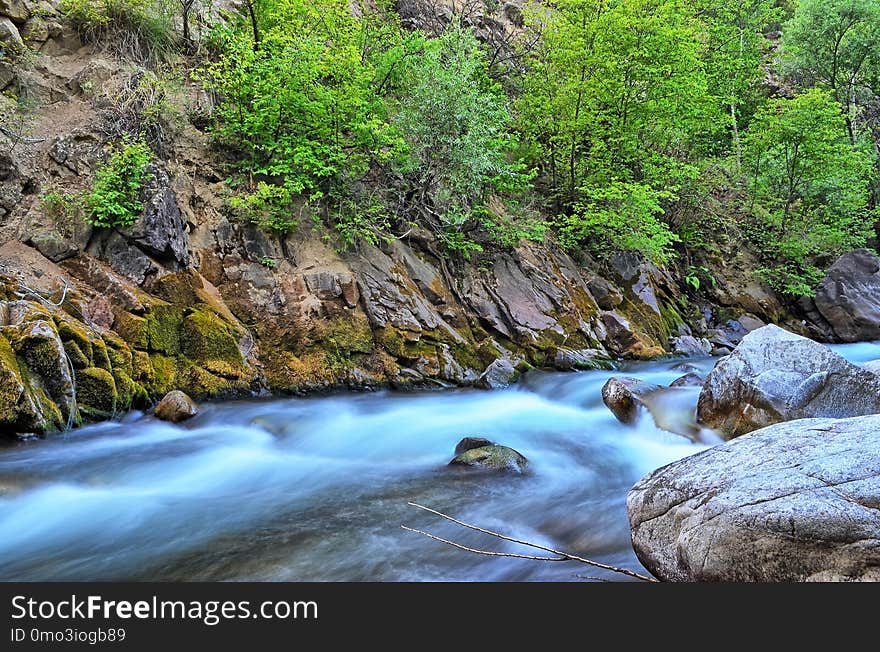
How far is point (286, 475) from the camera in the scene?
19.9 feet

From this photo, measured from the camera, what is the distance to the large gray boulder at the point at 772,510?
8.44 feet

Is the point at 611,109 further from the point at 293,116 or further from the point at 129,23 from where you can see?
the point at 129,23

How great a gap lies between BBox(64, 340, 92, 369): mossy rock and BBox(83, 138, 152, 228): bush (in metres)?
2.13

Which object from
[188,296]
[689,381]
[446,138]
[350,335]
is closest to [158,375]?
[188,296]

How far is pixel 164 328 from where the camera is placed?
7449 millimetres

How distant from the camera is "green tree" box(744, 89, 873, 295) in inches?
634

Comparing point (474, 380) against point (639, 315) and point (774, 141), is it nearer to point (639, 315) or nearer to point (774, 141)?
point (639, 315)

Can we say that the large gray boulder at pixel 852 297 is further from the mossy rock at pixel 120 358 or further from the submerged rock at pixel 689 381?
the mossy rock at pixel 120 358

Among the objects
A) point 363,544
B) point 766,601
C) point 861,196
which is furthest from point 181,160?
point 861,196

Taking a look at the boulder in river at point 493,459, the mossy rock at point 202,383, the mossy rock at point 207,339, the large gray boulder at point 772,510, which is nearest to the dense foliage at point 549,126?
the mossy rock at point 207,339

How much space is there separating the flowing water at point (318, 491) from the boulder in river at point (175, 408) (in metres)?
0.16

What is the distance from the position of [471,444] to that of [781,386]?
372cm

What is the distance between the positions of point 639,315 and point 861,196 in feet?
36.7

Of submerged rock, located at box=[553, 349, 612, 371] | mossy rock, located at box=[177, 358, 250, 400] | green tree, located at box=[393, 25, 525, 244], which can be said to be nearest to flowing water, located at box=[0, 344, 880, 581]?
mossy rock, located at box=[177, 358, 250, 400]
